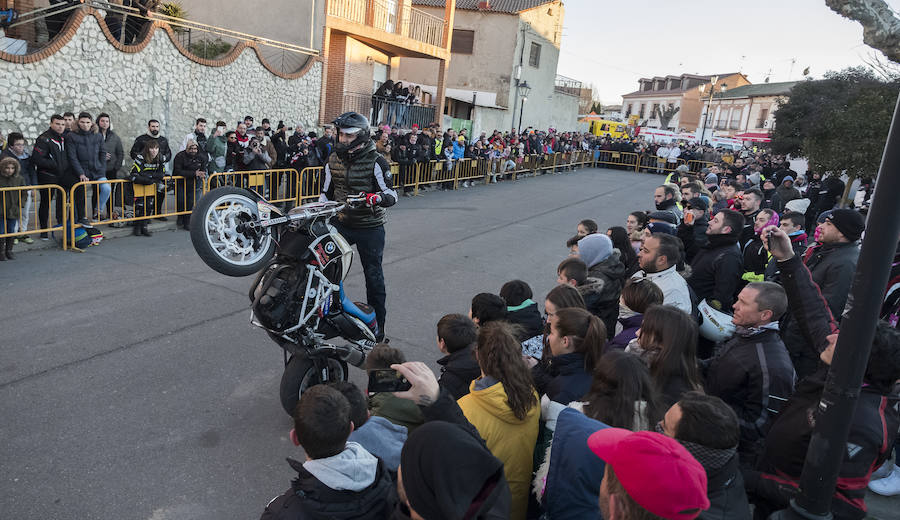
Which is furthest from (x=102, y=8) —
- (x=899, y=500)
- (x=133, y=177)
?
(x=899, y=500)

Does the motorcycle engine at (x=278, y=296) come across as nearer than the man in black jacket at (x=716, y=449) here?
No

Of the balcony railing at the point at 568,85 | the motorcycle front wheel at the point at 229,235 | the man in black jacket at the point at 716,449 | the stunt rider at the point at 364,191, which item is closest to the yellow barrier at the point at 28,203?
the stunt rider at the point at 364,191

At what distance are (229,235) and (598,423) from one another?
8.63 feet

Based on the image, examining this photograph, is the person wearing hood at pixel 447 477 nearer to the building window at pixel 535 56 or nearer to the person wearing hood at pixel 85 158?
the person wearing hood at pixel 85 158

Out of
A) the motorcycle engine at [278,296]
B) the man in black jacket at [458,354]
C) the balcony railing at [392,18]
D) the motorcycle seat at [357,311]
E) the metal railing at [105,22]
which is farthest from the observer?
the balcony railing at [392,18]

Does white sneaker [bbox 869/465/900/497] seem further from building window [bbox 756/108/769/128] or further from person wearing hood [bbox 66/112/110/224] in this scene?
building window [bbox 756/108/769/128]

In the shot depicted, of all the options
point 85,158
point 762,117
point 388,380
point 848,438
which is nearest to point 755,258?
point 848,438

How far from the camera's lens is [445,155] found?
725 inches

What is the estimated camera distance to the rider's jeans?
17.9 feet

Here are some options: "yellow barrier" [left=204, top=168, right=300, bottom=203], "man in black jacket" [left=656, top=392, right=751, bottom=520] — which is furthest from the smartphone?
"yellow barrier" [left=204, top=168, right=300, bottom=203]

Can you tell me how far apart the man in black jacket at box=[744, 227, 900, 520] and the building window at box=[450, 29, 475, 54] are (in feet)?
110

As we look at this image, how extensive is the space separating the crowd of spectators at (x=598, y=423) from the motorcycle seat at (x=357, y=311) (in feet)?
3.19

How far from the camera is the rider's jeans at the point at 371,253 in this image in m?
5.46

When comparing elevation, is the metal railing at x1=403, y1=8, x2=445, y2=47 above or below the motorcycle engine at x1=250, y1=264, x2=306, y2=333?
above
